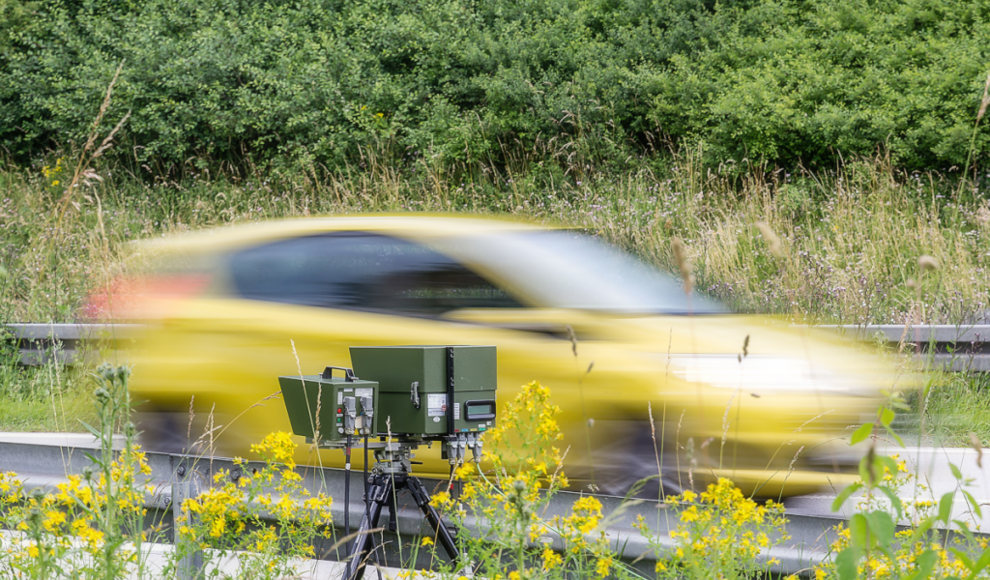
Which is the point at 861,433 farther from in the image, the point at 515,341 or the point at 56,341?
the point at 56,341

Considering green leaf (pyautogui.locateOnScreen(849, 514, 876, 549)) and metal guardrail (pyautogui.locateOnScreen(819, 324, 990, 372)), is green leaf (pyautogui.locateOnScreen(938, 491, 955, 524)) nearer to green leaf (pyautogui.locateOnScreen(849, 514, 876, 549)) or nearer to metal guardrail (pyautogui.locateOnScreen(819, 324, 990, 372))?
green leaf (pyautogui.locateOnScreen(849, 514, 876, 549))

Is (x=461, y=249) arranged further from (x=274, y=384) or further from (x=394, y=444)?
(x=394, y=444)

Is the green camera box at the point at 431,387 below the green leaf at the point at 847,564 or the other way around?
the other way around

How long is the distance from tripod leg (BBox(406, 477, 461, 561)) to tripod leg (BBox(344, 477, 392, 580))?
97mm

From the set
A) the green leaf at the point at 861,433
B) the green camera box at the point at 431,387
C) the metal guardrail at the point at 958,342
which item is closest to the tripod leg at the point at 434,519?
the green camera box at the point at 431,387

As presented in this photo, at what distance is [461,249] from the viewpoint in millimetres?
4617

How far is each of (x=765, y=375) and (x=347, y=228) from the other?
→ 2.34 metres

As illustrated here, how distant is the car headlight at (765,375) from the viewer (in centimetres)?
389

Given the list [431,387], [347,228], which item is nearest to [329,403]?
[431,387]

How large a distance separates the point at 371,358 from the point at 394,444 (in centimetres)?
32

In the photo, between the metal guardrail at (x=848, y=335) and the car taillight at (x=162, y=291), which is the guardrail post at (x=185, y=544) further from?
the car taillight at (x=162, y=291)

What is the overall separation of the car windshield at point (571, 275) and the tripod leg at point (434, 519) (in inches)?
57.7

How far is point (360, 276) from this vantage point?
4.71m

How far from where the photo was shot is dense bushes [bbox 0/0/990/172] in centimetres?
1122
